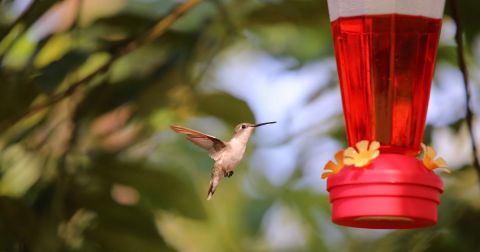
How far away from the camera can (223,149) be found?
2.44 m

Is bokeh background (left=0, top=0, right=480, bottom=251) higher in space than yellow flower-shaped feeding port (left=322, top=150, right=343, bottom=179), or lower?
lower

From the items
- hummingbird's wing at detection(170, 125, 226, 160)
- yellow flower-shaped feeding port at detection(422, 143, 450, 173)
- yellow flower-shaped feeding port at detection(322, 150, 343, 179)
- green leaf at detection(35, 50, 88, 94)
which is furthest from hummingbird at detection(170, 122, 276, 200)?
green leaf at detection(35, 50, 88, 94)

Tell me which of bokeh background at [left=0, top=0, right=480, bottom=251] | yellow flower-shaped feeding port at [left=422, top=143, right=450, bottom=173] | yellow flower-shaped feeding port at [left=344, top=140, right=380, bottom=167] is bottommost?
bokeh background at [left=0, top=0, right=480, bottom=251]

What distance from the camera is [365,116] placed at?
2416mm

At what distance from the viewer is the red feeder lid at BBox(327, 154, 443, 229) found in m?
2.04

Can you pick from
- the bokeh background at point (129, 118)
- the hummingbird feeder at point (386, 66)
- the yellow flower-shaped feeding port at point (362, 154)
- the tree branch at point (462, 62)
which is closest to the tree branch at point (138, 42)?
the bokeh background at point (129, 118)

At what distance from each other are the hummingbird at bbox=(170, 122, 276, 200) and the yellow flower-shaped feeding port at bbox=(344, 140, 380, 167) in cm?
29

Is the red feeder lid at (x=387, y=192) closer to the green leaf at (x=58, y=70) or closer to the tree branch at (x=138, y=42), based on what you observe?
the tree branch at (x=138, y=42)

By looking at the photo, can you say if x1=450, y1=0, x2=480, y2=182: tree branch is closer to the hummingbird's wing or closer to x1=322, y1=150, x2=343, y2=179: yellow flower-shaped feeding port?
x1=322, y1=150, x2=343, y2=179: yellow flower-shaped feeding port

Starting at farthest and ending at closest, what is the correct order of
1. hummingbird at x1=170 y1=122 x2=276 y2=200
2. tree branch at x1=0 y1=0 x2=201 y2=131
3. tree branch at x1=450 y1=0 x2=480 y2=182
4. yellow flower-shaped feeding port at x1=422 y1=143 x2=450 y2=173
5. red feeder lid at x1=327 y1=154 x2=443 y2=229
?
tree branch at x1=0 y1=0 x2=201 y2=131, tree branch at x1=450 y1=0 x2=480 y2=182, hummingbird at x1=170 y1=122 x2=276 y2=200, yellow flower-shaped feeding port at x1=422 y1=143 x2=450 y2=173, red feeder lid at x1=327 y1=154 x2=443 y2=229

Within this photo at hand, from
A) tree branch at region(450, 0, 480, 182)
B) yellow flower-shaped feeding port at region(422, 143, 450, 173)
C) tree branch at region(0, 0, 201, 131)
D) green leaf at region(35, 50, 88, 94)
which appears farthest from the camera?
green leaf at region(35, 50, 88, 94)

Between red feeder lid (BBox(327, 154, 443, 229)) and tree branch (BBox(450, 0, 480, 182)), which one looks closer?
red feeder lid (BBox(327, 154, 443, 229))

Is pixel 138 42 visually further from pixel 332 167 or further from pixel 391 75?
pixel 332 167

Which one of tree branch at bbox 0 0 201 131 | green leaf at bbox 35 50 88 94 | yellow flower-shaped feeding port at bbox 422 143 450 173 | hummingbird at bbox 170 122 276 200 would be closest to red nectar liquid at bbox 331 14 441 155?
yellow flower-shaped feeding port at bbox 422 143 450 173
